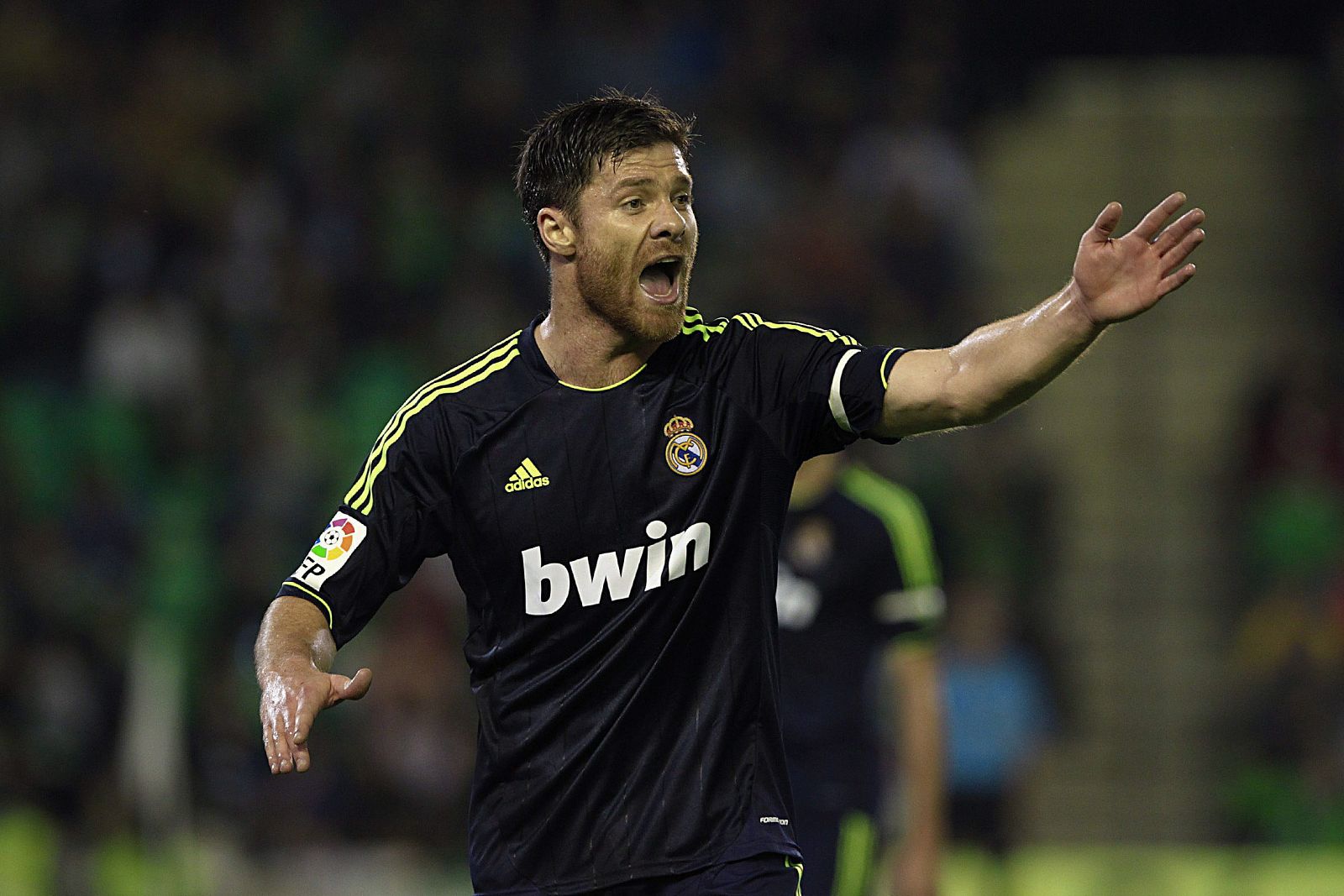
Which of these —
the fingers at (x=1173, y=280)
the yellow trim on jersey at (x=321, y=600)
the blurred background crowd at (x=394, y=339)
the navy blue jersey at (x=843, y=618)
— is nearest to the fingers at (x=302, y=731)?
the yellow trim on jersey at (x=321, y=600)

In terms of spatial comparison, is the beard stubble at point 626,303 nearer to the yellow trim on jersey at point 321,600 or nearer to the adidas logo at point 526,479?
the adidas logo at point 526,479

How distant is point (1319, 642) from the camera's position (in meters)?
10.3

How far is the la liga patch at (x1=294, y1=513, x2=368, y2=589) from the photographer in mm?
3795

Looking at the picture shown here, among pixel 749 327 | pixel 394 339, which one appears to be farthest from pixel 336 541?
pixel 394 339

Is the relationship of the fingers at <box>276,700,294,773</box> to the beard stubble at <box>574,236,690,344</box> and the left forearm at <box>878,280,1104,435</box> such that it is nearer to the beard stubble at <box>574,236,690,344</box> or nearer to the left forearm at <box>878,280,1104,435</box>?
the beard stubble at <box>574,236,690,344</box>

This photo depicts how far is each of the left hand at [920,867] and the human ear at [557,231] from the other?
115 inches

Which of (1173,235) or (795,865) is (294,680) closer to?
(795,865)

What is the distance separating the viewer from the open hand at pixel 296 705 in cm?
337

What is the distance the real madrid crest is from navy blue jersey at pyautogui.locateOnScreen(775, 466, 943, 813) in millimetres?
2108

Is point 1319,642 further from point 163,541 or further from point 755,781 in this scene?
point 755,781

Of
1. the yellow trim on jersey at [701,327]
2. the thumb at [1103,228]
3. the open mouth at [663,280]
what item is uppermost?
the open mouth at [663,280]

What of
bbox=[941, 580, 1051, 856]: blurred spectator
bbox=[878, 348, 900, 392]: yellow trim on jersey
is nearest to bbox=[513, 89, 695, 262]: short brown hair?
bbox=[878, 348, 900, 392]: yellow trim on jersey

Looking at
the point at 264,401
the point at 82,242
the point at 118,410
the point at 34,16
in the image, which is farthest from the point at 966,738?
the point at 34,16

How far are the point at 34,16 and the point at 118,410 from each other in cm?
346
